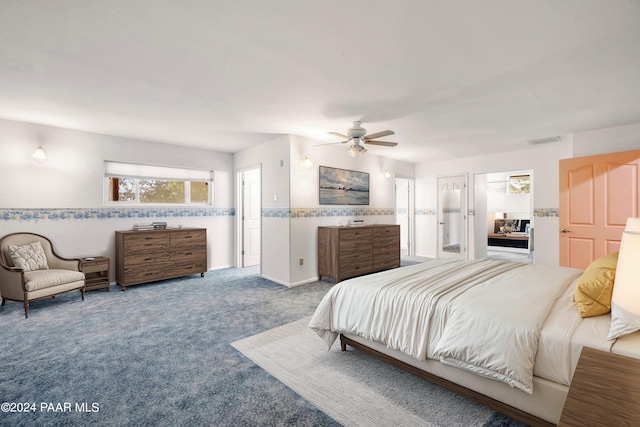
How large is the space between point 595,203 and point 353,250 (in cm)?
350

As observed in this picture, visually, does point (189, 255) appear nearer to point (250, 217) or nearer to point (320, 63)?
point (250, 217)

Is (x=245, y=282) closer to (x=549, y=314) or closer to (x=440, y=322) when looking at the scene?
(x=440, y=322)

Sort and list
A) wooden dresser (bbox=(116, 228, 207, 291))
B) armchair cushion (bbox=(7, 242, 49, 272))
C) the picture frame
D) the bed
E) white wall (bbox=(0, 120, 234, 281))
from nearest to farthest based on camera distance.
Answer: the bed < armchair cushion (bbox=(7, 242, 49, 272)) < white wall (bbox=(0, 120, 234, 281)) < wooden dresser (bbox=(116, 228, 207, 291)) < the picture frame

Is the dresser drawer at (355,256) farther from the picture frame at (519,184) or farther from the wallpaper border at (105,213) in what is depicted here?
the picture frame at (519,184)

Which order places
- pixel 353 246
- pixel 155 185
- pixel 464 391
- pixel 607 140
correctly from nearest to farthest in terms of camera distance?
pixel 464 391 → pixel 607 140 → pixel 353 246 → pixel 155 185

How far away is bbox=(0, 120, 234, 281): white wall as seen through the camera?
4.04m

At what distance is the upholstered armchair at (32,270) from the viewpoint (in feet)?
11.3

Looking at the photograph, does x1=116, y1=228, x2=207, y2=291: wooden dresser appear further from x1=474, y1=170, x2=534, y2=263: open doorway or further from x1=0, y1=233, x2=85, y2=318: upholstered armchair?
x1=474, y1=170, x2=534, y2=263: open doorway

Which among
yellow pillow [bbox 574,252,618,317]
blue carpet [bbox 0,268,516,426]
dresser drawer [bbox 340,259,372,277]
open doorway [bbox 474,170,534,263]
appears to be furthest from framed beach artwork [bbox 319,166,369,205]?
open doorway [bbox 474,170,534,263]

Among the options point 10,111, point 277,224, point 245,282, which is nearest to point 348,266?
point 277,224

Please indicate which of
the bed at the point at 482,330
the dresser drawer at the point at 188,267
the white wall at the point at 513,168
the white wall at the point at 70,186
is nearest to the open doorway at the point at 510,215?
the white wall at the point at 513,168

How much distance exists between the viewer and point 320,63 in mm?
2479

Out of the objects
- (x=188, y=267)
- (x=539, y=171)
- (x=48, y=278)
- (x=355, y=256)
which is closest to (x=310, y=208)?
(x=355, y=256)

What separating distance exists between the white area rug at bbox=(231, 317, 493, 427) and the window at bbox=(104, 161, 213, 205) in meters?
3.74
